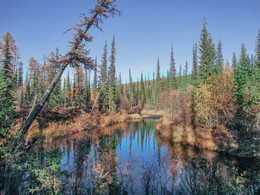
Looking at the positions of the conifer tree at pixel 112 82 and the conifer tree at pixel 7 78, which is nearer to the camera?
the conifer tree at pixel 7 78

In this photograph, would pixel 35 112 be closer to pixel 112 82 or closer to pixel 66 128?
pixel 66 128

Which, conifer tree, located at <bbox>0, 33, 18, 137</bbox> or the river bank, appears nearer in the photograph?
conifer tree, located at <bbox>0, 33, 18, 137</bbox>

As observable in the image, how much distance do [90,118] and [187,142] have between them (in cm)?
1677

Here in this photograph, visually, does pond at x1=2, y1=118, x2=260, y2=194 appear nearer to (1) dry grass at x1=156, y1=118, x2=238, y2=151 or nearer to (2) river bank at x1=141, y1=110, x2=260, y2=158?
(2) river bank at x1=141, y1=110, x2=260, y2=158

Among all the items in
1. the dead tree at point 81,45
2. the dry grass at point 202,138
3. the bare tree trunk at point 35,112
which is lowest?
the dry grass at point 202,138

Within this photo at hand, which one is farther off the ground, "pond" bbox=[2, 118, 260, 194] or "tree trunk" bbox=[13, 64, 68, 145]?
"tree trunk" bbox=[13, 64, 68, 145]

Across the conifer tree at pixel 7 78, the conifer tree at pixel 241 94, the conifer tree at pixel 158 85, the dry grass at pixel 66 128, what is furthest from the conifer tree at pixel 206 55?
the conifer tree at pixel 158 85

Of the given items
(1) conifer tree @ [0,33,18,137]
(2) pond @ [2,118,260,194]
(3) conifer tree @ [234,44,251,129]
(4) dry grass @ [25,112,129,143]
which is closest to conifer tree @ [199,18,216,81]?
Result: (3) conifer tree @ [234,44,251,129]

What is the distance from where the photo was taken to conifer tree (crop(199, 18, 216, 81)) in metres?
21.0

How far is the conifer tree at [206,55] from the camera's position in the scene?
69.1 ft

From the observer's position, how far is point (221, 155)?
43.0 feet

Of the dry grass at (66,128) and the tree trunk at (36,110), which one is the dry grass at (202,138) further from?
the tree trunk at (36,110)

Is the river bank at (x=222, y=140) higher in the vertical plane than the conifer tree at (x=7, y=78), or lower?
lower

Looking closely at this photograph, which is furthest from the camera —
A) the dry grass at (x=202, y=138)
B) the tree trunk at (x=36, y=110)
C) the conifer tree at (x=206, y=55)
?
the conifer tree at (x=206, y=55)
